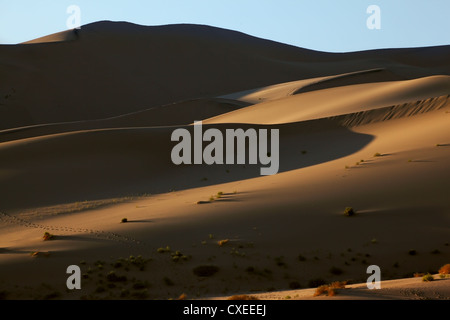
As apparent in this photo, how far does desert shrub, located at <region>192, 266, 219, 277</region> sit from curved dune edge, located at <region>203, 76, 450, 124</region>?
1790 centimetres

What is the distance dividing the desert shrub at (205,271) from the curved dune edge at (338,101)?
1790 cm

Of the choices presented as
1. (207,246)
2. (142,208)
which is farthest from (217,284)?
(142,208)

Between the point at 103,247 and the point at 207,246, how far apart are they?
2.21m

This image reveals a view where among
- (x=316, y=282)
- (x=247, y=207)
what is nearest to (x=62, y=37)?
(x=247, y=207)

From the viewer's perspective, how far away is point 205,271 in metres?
13.7

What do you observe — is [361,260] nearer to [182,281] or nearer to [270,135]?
[182,281]

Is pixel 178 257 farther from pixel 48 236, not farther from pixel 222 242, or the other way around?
pixel 48 236

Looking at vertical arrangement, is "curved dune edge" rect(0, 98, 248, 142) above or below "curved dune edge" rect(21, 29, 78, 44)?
below

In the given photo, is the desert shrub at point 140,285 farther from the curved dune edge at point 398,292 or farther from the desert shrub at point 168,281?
the curved dune edge at point 398,292

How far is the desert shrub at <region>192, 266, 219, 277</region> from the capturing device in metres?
13.6

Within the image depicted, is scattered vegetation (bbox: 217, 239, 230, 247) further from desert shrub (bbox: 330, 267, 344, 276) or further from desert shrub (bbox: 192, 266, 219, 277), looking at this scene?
desert shrub (bbox: 330, 267, 344, 276)

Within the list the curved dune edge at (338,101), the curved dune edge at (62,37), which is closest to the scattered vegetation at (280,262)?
the curved dune edge at (338,101)

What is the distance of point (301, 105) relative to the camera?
3850 cm

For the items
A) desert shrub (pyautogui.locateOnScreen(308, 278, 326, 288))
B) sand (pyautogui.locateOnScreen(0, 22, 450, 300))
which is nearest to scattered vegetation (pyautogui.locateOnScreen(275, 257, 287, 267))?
sand (pyautogui.locateOnScreen(0, 22, 450, 300))
